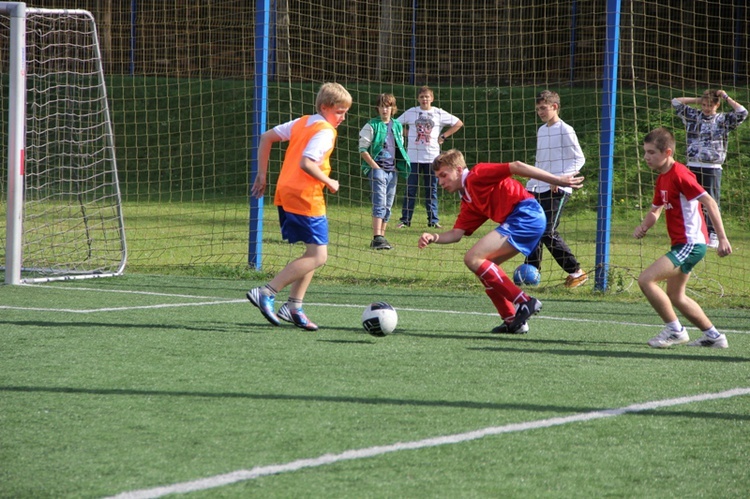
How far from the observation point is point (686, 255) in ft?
21.6

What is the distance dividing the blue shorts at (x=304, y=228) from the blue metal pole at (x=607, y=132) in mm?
3693

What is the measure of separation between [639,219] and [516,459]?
1287 centimetres

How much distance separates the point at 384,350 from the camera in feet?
20.5

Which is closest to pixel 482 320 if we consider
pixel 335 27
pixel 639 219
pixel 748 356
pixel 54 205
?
pixel 748 356

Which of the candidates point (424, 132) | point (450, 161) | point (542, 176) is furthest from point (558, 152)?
point (424, 132)

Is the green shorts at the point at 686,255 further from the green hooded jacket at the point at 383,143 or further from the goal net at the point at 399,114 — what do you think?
the green hooded jacket at the point at 383,143

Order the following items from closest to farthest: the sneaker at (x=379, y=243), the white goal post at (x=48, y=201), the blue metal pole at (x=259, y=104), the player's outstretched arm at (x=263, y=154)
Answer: the player's outstretched arm at (x=263, y=154) → the white goal post at (x=48, y=201) → the blue metal pole at (x=259, y=104) → the sneaker at (x=379, y=243)

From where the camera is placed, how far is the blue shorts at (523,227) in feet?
23.3

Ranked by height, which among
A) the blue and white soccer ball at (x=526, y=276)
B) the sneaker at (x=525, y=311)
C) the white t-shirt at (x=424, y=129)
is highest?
the white t-shirt at (x=424, y=129)

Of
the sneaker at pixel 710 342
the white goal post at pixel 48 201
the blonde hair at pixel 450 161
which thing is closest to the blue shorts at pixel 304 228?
the blonde hair at pixel 450 161

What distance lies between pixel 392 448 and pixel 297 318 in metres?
3.07

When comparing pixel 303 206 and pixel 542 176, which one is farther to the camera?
pixel 303 206

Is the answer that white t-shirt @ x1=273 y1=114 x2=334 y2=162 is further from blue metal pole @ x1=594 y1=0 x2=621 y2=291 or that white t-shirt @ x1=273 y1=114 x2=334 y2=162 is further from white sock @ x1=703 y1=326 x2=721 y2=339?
blue metal pole @ x1=594 y1=0 x2=621 y2=291

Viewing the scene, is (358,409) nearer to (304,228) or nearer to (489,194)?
(304,228)
